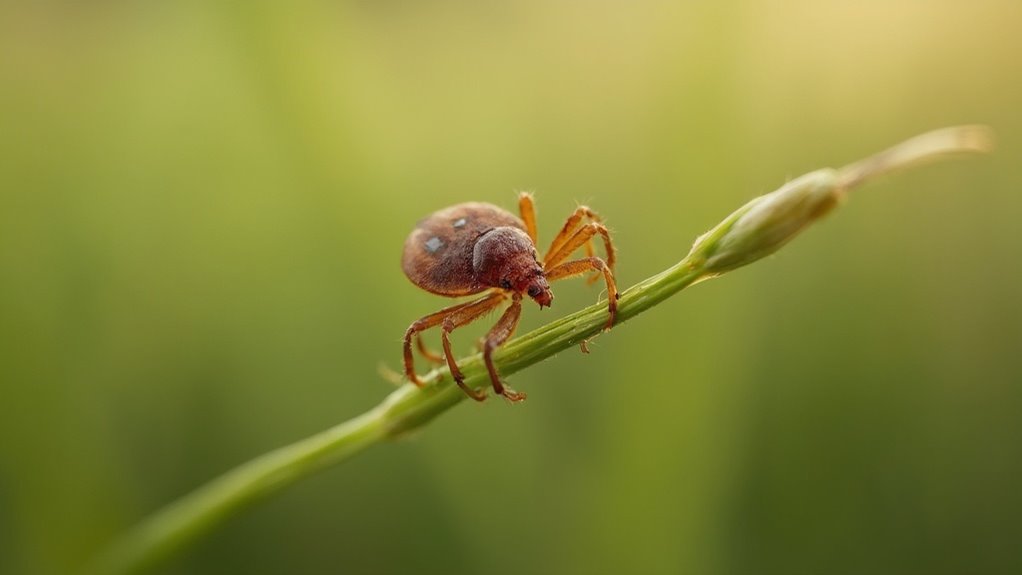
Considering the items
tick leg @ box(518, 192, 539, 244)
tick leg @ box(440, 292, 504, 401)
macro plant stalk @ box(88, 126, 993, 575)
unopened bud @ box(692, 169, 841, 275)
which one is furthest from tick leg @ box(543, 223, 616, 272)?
unopened bud @ box(692, 169, 841, 275)

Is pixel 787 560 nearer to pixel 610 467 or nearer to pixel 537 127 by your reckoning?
pixel 610 467

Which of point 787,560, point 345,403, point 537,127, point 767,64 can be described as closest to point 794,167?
point 767,64

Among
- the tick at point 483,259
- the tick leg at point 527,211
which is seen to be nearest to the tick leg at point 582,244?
the tick at point 483,259

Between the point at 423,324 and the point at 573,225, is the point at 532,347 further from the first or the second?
the point at 573,225

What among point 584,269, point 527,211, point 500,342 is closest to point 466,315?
point 584,269

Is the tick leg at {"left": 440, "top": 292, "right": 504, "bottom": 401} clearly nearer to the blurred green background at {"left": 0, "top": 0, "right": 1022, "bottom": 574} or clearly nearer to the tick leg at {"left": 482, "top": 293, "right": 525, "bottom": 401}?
the tick leg at {"left": 482, "top": 293, "right": 525, "bottom": 401}

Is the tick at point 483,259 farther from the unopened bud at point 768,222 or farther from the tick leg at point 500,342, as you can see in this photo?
the unopened bud at point 768,222
